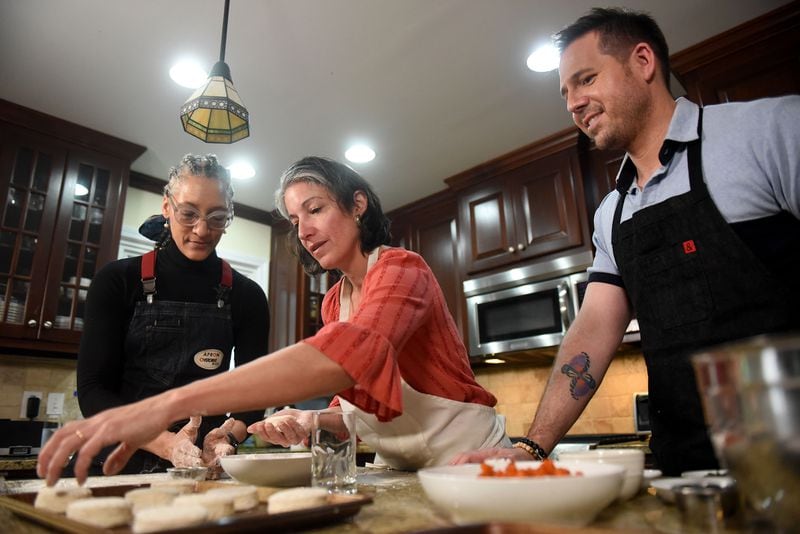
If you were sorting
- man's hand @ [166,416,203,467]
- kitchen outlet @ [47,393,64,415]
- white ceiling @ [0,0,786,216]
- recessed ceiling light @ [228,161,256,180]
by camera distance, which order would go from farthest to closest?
recessed ceiling light @ [228,161,256,180], kitchen outlet @ [47,393,64,415], white ceiling @ [0,0,786,216], man's hand @ [166,416,203,467]

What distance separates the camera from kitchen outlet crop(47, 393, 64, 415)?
314 centimetres

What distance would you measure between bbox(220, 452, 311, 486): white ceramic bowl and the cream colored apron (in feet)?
0.81

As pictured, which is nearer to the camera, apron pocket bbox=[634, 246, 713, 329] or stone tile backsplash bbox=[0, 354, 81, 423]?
apron pocket bbox=[634, 246, 713, 329]

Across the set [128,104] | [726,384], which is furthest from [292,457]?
[128,104]

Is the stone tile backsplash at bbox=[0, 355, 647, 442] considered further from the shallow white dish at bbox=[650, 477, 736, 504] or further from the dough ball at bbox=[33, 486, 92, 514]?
the dough ball at bbox=[33, 486, 92, 514]

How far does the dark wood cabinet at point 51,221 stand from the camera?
286 cm

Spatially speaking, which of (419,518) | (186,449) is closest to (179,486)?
(419,518)

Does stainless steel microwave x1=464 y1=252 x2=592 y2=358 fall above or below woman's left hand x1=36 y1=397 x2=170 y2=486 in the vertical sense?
above

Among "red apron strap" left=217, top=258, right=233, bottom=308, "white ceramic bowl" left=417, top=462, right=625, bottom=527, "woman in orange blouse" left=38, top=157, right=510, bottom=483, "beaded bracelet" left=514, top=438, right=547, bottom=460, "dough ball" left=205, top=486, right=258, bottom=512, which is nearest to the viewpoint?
"white ceramic bowl" left=417, top=462, right=625, bottom=527

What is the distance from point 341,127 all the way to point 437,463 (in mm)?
2357

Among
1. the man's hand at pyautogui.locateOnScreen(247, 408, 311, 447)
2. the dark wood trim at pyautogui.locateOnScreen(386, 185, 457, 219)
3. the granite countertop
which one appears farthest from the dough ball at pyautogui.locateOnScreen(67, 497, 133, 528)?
the dark wood trim at pyautogui.locateOnScreen(386, 185, 457, 219)

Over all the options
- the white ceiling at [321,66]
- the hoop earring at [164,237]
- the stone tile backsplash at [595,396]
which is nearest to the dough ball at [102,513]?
the hoop earring at [164,237]

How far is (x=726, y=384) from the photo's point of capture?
39cm

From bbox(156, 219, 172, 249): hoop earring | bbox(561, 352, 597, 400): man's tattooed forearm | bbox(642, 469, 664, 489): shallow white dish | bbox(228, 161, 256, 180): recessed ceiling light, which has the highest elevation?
bbox(228, 161, 256, 180): recessed ceiling light
